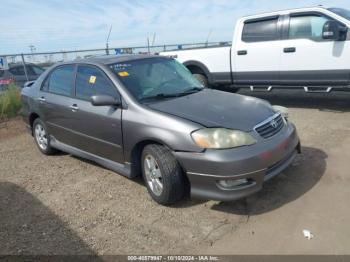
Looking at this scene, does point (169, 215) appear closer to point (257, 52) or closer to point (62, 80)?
point (62, 80)

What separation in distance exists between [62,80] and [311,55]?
4.94m

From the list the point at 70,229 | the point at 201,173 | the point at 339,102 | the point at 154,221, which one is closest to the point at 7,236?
the point at 70,229

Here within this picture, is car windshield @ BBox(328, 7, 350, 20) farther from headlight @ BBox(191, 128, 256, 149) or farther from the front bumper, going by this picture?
headlight @ BBox(191, 128, 256, 149)

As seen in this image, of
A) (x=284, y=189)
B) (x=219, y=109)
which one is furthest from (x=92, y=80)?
(x=284, y=189)

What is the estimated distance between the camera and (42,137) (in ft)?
21.1

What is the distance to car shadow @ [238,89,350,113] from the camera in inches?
318

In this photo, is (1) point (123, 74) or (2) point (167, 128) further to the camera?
(1) point (123, 74)

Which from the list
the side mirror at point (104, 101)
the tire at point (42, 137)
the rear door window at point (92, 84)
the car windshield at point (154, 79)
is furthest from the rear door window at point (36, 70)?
the side mirror at point (104, 101)

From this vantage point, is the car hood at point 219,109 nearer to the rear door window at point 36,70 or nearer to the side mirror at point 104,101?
the side mirror at point 104,101

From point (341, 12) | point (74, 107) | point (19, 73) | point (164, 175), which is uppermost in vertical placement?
point (341, 12)

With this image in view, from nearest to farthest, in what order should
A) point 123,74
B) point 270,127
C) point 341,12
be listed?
point 270,127, point 123,74, point 341,12

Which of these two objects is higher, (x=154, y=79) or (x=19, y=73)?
(x=154, y=79)

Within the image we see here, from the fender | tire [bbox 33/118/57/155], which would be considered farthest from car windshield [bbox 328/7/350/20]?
tire [bbox 33/118/57/155]

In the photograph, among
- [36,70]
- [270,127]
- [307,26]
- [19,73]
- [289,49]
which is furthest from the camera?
[36,70]
